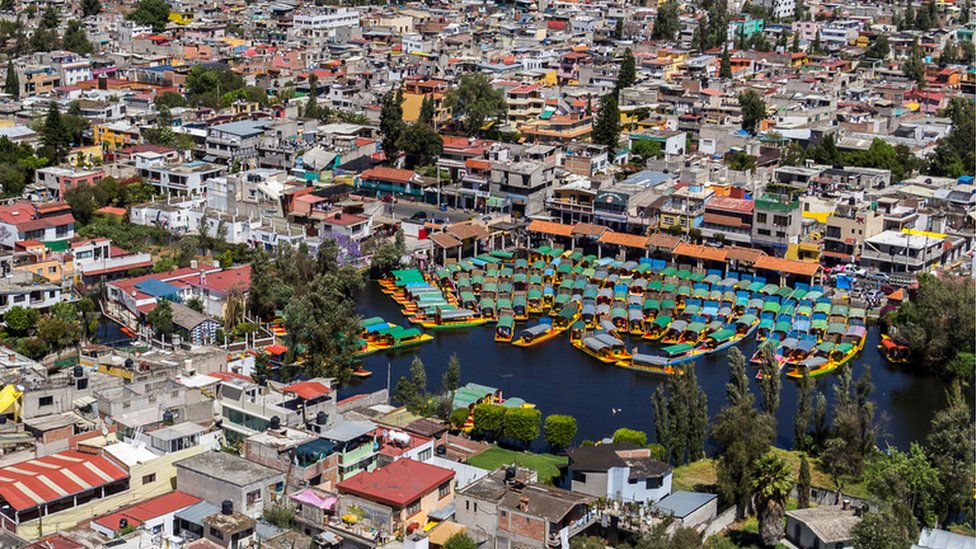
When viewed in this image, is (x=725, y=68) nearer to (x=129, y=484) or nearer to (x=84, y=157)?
(x=84, y=157)

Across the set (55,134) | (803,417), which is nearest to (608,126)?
(55,134)

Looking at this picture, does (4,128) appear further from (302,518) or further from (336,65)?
(302,518)

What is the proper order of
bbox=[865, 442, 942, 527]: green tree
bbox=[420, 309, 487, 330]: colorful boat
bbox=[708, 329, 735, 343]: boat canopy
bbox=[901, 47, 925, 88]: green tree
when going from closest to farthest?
1. bbox=[865, 442, 942, 527]: green tree
2. bbox=[708, 329, 735, 343]: boat canopy
3. bbox=[420, 309, 487, 330]: colorful boat
4. bbox=[901, 47, 925, 88]: green tree

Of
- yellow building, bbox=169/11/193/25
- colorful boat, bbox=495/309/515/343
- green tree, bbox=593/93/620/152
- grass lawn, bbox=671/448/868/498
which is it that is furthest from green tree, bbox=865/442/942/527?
yellow building, bbox=169/11/193/25

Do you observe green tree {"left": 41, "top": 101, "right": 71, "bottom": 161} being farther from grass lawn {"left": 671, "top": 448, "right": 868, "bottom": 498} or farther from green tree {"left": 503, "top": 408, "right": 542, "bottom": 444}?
grass lawn {"left": 671, "top": 448, "right": 868, "bottom": 498}

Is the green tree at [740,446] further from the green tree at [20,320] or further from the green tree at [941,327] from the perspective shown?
the green tree at [20,320]
